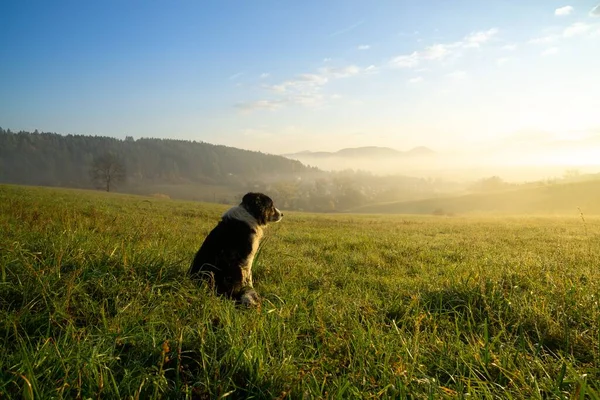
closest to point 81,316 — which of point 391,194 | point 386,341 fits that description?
point 386,341

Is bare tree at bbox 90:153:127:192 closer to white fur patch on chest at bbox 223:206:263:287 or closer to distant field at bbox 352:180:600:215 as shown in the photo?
distant field at bbox 352:180:600:215

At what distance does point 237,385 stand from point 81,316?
6.86 feet

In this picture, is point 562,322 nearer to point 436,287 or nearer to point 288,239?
point 436,287

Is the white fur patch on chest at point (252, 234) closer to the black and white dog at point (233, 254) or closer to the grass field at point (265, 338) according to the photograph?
the black and white dog at point (233, 254)

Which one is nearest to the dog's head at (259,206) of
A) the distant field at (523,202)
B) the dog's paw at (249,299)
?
the dog's paw at (249,299)

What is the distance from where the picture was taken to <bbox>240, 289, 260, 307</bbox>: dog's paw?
4.40 metres

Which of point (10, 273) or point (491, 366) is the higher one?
point (10, 273)

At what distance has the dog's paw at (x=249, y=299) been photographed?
14.4ft

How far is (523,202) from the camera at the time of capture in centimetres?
9419

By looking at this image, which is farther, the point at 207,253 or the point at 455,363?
the point at 207,253

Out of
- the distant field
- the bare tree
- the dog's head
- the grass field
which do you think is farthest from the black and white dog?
the bare tree

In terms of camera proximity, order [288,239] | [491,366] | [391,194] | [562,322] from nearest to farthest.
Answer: [491,366] < [562,322] < [288,239] < [391,194]

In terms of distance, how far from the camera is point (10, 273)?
4207mm

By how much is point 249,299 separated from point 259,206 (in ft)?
7.57
